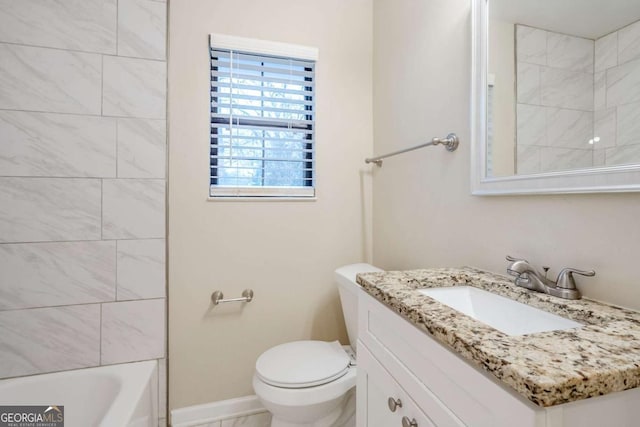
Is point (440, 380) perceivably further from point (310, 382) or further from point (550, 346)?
point (310, 382)

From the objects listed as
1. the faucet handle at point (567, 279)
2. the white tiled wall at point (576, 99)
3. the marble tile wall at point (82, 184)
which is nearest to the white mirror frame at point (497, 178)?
the white tiled wall at point (576, 99)

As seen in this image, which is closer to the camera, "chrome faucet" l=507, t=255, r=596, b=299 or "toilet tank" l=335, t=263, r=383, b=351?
"chrome faucet" l=507, t=255, r=596, b=299

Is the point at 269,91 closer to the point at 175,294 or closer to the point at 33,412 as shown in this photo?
the point at 175,294

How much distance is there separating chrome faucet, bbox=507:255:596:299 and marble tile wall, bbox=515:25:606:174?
0.27 meters

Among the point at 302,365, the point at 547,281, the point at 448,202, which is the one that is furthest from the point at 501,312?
the point at 302,365

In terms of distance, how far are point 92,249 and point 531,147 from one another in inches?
70.8

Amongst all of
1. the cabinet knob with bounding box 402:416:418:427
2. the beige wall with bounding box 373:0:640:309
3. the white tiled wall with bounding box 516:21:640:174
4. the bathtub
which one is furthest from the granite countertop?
the bathtub

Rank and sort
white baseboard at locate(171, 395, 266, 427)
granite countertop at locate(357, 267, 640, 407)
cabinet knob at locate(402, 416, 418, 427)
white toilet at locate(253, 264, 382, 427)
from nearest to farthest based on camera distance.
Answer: granite countertop at locate(357, 267, 640, 407)
cabinet knob at locate(402, 416, 418, 427)
white toilet at locate(253, 264, 382, 427)
white baseboard at locate(171, 395, 266, 427)

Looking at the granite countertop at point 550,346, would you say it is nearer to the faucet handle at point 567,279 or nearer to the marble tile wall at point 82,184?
the faucet handle at point 567,279

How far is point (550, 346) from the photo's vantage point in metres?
0.50

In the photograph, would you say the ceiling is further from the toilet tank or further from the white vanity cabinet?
the toilet tank

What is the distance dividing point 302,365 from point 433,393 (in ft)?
2.70

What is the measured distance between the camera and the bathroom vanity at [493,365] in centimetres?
42

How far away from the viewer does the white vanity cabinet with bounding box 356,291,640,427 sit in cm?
43
